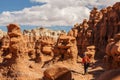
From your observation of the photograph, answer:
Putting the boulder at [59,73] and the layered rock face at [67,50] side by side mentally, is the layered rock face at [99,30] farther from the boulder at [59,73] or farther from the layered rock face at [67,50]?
the boulder at [59,73]

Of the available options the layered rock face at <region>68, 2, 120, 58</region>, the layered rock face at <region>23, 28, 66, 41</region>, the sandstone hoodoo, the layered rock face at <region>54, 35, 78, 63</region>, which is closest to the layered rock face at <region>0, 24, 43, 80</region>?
the sandstone hoodoo

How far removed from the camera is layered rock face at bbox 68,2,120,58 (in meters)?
47.1

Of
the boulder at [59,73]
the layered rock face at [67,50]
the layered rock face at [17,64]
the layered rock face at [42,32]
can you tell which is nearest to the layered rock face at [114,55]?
A: the boulder at [59,73]

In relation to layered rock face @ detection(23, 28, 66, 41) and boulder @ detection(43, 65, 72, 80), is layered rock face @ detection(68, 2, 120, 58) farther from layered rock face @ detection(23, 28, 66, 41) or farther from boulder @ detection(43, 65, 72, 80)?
layered rock face @ detection(23, 28, 66, 41)

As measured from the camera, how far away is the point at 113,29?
4731 cm

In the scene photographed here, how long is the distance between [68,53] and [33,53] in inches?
748

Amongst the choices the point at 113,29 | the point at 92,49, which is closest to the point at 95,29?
the point at 113,29

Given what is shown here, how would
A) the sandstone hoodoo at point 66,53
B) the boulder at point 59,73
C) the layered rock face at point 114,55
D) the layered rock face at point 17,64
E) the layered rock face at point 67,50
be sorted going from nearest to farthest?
the boulder at point 59,73
the layered rock face at point 114,55
the sandstone hoodoo at point 66,53
the layered rock face at point 17,64
the layered rock face at point 67,50

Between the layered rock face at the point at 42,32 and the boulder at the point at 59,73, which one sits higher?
the boulder at the point at 59,73

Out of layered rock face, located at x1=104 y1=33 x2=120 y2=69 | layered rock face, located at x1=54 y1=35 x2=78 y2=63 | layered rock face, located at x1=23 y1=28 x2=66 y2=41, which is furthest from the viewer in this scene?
layered rock face, located at x1=23 y1=28 x2=66 y2=41

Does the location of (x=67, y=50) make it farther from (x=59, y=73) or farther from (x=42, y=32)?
(x=42, y=32)

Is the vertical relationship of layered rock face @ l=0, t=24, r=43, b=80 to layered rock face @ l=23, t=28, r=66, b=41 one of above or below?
above

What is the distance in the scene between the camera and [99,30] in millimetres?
51875

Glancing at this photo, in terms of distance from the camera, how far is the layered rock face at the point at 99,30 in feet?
155
